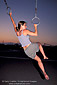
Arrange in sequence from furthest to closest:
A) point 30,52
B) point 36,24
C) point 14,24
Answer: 1. point 14,24
2. point 30,52
3. point 36,24

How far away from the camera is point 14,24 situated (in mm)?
5414

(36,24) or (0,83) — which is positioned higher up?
(36,24)

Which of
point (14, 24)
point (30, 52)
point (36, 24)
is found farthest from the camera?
point (14, 24)

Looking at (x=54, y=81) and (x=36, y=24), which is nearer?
(x=36, y=24)

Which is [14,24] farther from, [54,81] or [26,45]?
[54,81]

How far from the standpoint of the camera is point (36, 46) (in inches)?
196

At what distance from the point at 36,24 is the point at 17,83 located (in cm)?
222

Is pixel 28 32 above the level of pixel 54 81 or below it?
above

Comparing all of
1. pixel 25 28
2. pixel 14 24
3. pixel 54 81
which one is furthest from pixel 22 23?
pixel 54 81

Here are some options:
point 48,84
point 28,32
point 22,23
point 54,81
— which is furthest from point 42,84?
point 22,23

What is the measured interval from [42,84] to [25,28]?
6.84 feet

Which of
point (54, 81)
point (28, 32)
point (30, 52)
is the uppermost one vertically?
point (28, 32)

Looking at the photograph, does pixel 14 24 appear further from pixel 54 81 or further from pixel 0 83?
pixel 54 81

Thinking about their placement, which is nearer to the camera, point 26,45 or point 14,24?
point 26,45
